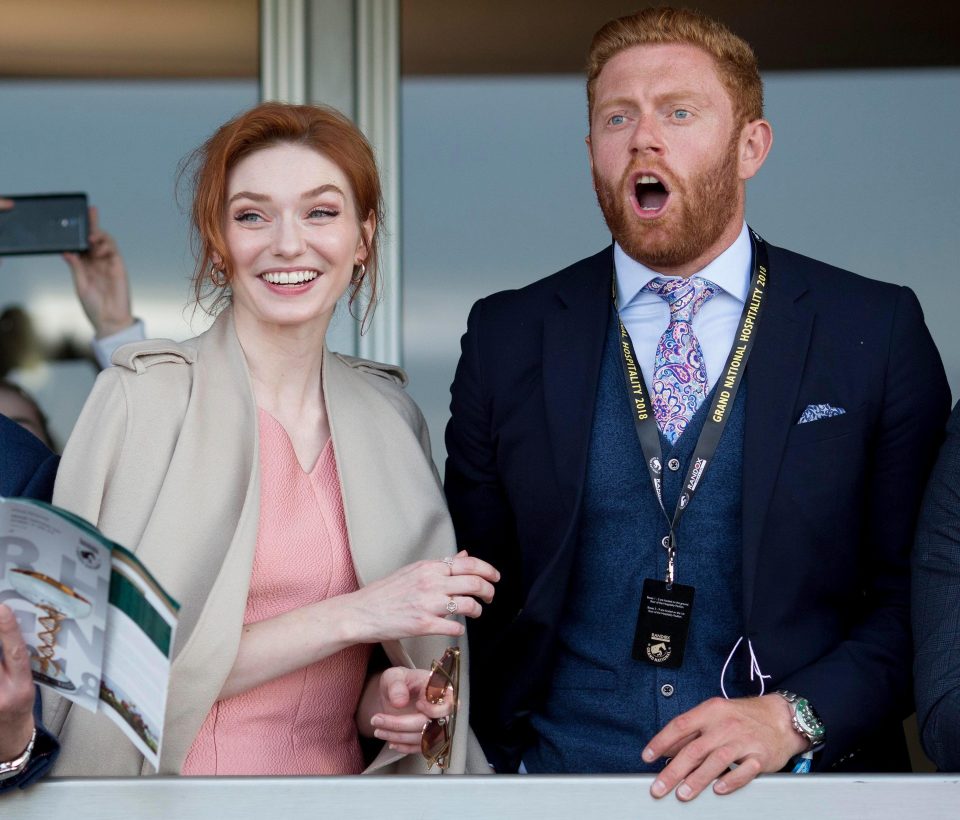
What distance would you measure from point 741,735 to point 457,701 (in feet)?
1.51

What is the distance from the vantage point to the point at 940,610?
1.97 m

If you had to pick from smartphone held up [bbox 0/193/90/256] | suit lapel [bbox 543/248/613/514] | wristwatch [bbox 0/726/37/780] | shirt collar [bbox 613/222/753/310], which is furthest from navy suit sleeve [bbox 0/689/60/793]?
smartphone held up [bbox 0/193/90/256]

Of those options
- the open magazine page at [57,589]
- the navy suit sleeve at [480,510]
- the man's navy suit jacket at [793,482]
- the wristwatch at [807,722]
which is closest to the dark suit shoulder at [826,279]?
the man's navy suit jacket at [793,482]

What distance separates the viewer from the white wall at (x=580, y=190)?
154 inches

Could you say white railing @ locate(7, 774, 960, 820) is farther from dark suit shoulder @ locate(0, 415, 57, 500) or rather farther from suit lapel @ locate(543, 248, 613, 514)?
suit lapel @ locate(543, 248, 613, 514)

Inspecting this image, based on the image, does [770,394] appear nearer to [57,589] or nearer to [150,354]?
[150,354]

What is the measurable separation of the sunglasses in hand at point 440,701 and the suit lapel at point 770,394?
1.58ft

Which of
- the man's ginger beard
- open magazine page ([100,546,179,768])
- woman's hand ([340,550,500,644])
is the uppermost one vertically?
the man's ginger beard

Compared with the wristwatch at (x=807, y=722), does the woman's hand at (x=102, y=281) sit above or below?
above

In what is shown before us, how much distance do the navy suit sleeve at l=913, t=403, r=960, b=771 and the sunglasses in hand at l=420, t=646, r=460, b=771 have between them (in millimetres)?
638

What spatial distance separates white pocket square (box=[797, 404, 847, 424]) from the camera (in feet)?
7.50

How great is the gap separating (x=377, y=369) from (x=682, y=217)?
619mm

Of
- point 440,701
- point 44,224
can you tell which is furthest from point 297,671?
point 44,224

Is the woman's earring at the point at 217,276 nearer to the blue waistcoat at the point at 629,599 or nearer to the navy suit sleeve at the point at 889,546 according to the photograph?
the blue waistcoat at the point at 629,599
